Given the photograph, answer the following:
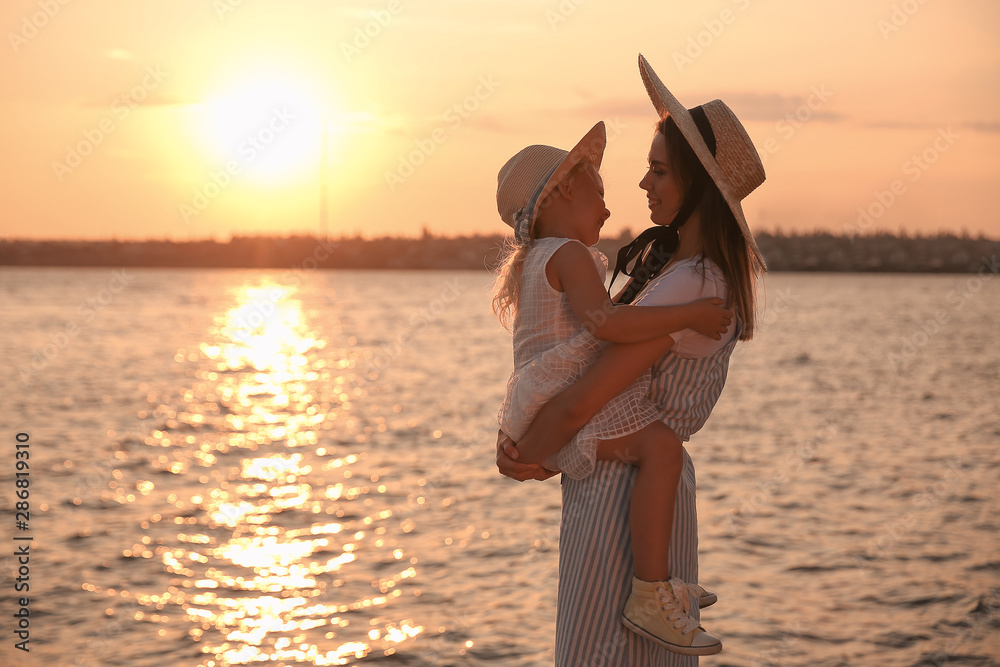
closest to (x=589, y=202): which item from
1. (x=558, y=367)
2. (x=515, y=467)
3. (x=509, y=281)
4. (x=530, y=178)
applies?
(x=530, y=178)

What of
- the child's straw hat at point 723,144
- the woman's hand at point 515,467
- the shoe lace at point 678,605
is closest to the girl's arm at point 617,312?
the child's straw hat at point 723,144

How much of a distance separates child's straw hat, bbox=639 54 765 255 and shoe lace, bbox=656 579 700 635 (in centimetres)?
78

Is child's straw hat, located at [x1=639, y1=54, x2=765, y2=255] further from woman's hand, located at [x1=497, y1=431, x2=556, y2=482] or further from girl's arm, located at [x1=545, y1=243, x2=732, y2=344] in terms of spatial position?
woman's hand, located at [x1=497, y1=431, x2=556, y2=482]

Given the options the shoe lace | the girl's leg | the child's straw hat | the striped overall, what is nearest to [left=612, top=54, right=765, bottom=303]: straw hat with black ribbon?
the child's straw hat

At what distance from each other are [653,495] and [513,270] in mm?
626

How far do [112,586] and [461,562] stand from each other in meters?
2.57

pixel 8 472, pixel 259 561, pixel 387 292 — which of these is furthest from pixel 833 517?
pixel 387 292

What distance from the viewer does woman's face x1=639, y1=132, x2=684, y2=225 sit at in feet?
7.09

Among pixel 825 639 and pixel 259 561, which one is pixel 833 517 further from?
pixel 259 561

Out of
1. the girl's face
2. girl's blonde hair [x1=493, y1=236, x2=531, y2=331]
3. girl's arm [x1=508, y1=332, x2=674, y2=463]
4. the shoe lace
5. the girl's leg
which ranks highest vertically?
the girl's face

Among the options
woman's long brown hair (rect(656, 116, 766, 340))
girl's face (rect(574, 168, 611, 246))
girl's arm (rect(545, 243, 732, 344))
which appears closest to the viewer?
girl's arm (rect(545, 243, 732, 344))

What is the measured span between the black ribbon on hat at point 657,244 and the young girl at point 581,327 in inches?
5.8

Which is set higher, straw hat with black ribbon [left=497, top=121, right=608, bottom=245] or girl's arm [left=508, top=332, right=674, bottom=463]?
straw hat with black ribbon [left=497, top=121, right=608, bottom=245]

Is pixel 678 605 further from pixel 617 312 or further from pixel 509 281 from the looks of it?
pixel 509 281
